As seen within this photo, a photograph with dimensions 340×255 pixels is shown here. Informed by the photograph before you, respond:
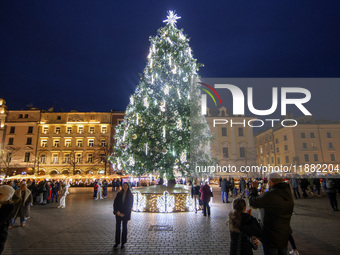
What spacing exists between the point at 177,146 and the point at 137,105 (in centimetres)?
377

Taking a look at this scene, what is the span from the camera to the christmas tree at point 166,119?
48.2ft

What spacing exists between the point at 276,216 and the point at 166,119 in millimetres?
11929

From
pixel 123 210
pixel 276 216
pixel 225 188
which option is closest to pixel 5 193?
pixel 123 210

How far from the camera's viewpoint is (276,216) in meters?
3.77

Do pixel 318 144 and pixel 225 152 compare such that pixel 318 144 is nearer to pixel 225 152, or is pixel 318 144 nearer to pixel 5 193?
pixel 5 193

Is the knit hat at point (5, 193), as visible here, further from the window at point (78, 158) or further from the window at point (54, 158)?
the window at point (54, 158)

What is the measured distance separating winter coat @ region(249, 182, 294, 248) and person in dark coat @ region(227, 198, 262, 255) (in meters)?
0.25

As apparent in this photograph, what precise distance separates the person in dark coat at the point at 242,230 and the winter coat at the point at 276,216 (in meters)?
0.25

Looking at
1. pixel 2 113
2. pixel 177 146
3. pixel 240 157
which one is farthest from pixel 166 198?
pixel 2 113

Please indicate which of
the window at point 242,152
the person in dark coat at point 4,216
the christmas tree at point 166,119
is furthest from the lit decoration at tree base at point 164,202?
the window at point 242,152

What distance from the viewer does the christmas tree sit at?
14688mm

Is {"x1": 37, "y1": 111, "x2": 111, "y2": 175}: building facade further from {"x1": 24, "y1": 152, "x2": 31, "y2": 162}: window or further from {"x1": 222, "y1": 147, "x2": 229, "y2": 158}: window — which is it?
{"x1": 222, "y1": 147, "x2": 229, "y2": 158}: window

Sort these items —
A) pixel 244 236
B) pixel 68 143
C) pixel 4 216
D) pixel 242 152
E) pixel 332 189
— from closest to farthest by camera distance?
pixel 244 236 → pixel 4 216 → pixel 332 189 → pixel 242 152 → pixel 68 143

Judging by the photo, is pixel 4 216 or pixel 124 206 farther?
pixel 124 206
